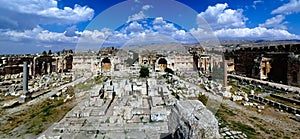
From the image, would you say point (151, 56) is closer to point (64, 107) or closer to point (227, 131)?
point (64, 107)

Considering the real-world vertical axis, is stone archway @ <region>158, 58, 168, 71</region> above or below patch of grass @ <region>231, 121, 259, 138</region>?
above

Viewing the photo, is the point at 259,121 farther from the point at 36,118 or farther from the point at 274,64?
the point at 274,64

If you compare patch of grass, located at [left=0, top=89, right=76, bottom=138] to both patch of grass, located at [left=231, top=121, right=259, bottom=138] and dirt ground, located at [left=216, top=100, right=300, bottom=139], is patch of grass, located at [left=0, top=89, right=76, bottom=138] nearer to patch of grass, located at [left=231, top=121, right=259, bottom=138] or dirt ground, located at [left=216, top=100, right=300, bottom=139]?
dirt ground, located at [left=216, top=100, right=300, bottom=139]

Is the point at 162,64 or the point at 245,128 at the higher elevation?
the point at 162,64

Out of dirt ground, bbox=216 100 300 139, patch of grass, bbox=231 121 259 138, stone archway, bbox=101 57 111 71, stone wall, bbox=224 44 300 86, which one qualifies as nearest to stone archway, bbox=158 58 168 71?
stone archway, bbox=101 57 111 71

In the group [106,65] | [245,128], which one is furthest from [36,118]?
[106,65]

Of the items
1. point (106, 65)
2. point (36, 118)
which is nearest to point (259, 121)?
point (36, 118)

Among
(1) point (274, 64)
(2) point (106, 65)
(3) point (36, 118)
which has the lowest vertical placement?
(3) point (36, 118)

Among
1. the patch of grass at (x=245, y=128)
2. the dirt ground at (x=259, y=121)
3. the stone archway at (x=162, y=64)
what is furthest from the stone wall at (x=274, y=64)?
the patch of grass at (x=245, y=128)

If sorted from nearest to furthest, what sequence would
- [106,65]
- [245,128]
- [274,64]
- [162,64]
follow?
[245,128] → [274,64] → [106,65] → [162,64]

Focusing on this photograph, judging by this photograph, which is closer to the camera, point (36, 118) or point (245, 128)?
point (245, 128)

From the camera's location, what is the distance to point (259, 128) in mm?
9492

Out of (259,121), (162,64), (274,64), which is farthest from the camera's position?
(162,64)

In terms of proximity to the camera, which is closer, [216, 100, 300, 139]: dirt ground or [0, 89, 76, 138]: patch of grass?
[216, 100, 300, 139]: dirt ground
